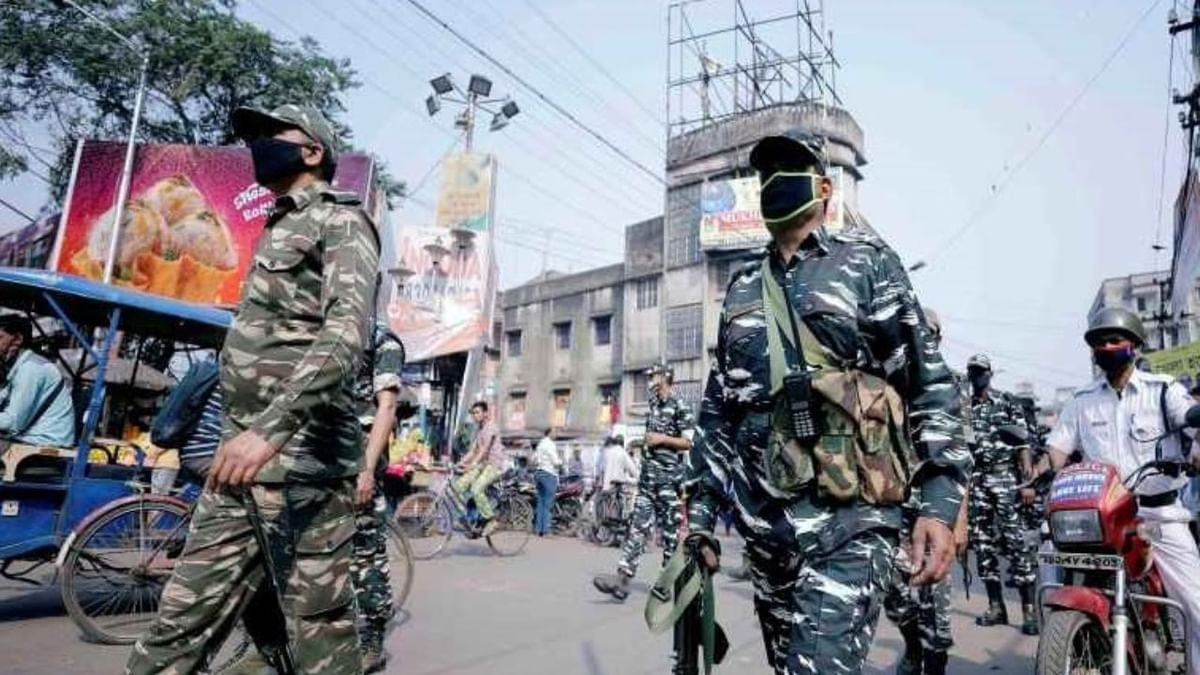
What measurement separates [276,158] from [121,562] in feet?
11.2

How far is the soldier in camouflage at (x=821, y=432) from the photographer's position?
2.15 metres

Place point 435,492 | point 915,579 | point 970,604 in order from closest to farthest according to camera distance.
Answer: point 915,579
point 970,604
point 435,492

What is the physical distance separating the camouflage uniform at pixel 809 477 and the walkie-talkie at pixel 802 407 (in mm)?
88

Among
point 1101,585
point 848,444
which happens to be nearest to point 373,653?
point 848,444

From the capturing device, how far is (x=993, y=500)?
6637 mm

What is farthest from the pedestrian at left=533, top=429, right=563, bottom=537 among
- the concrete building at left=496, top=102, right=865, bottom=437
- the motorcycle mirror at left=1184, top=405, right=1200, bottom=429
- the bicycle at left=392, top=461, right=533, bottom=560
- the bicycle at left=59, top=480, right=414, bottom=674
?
the concrete building at left=496, top=102, right=865, bottom=437

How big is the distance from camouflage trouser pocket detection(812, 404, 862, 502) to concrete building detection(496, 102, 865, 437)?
27.0 m

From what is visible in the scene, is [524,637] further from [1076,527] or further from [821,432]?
[821,432]

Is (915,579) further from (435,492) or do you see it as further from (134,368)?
(435,492)

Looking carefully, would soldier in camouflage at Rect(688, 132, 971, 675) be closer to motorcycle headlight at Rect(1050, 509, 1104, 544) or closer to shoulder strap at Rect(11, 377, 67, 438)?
motorcycle headlight at Rect(1050, 509, 1104, 544)

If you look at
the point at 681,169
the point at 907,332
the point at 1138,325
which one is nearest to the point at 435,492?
the point at 1138,325

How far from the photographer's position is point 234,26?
20.4 meters

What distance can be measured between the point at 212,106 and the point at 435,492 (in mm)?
15147

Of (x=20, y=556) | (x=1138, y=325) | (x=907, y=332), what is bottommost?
(x=20, y=556)
